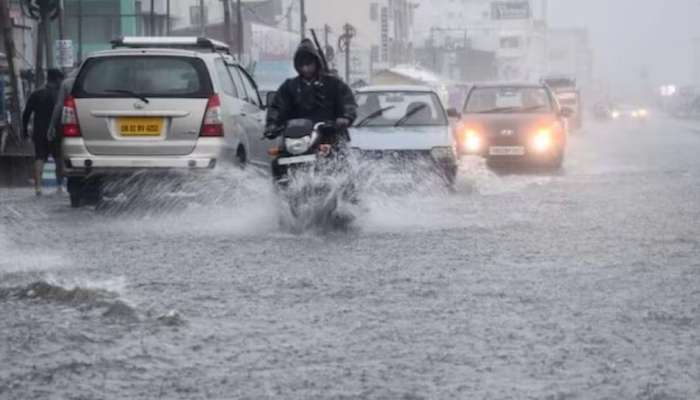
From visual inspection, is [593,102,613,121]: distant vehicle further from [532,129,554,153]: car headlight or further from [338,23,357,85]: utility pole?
[532,129,554,153]: car headlight

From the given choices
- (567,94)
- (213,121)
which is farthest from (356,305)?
(567,94)

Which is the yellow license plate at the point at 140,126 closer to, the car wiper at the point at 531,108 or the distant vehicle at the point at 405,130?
the distant vehicle at the point at 405,130

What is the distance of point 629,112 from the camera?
85.4m

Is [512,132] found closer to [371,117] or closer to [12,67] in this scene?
[371,117]

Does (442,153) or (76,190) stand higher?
(442,153)

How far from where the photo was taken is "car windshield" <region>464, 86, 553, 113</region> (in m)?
24.9

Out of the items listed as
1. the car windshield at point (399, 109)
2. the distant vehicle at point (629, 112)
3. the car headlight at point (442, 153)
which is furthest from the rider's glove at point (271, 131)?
the distant vehicle at point (629, 112)

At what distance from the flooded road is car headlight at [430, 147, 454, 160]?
3041 millimetres

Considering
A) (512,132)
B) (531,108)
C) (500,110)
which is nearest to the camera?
(512,132)

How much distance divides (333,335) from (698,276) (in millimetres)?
3361

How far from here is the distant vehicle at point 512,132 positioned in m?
24.0

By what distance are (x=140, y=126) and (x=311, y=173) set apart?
111 inches

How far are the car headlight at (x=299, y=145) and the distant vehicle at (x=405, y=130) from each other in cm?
518

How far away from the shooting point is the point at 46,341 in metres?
7.11
